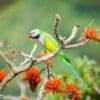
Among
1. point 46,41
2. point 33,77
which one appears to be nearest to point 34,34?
point 46,41

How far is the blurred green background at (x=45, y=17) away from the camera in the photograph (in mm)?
4363

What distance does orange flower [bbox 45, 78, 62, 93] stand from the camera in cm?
121

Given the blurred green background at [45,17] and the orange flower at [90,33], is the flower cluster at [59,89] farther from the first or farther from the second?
the blurred green background at [45,17]

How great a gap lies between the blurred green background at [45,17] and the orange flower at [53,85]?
2.96 meters

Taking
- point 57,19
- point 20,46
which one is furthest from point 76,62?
point 57,19

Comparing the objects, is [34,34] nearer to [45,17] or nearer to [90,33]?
[90,33]

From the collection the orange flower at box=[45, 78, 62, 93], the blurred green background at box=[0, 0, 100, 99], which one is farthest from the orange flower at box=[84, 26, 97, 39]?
the blurred green background at box=[0, 0, 100, 99]

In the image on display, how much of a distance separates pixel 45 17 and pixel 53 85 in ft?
11.1

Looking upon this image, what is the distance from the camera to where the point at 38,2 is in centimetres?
471

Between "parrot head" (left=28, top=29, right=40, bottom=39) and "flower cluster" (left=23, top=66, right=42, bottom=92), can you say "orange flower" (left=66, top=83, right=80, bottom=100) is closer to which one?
"flower cluster" (left=23, top=66, right=42, bottom=92)

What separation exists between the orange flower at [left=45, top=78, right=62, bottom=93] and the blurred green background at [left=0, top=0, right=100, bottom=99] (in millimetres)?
2964

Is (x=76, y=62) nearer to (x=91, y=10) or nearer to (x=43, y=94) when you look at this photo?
(x=43, y=94)

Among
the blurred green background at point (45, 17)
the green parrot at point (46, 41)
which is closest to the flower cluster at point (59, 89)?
the green parrot at point (46, 41)

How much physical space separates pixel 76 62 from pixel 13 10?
207 cm
